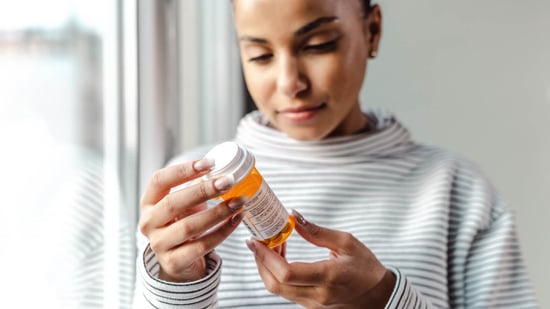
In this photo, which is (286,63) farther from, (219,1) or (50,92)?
(219,1)

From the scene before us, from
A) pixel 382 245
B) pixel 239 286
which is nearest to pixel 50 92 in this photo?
pixel 239 286

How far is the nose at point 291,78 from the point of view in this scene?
37.2 inches

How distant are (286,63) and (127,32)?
334 millimetres

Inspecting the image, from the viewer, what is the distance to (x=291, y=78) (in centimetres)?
94

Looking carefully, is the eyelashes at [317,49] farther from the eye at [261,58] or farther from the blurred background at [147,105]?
the blurred background at [147,105]

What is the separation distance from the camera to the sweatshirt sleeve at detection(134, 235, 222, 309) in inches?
32.2

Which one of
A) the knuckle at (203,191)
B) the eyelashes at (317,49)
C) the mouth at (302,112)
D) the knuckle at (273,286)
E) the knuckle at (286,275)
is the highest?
the eyelashes at (317,49)

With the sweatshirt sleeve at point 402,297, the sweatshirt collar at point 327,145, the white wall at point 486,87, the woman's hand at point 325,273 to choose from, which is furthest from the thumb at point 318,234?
the white wall at point 486,87

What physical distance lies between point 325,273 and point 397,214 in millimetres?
307

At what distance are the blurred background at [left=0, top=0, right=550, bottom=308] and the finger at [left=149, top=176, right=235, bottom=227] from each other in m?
0.17

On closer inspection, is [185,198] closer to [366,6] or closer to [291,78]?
[291,78]

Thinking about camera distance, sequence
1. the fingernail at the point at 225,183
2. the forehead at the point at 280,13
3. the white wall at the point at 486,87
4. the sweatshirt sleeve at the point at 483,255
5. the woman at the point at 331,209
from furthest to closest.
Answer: the white wall at the point at 486,87
the sweatshirt sleeve at the point at 483,255
the forehead at the point at 280,13
the woman at the point at 331,209
the fingernail at the point at 225,183

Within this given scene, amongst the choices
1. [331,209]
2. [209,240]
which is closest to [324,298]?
[209,240]

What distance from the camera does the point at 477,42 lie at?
159 centimetres
